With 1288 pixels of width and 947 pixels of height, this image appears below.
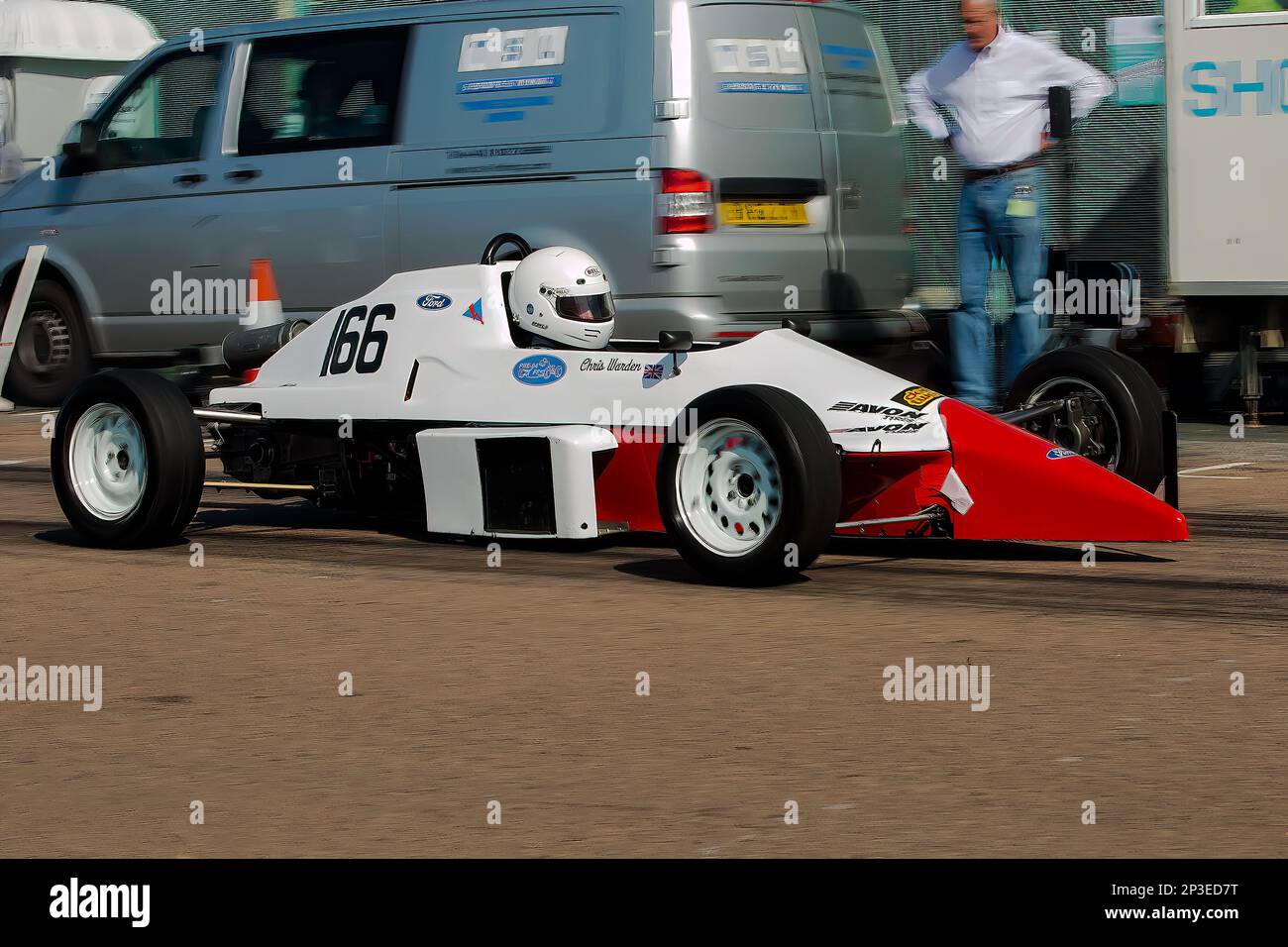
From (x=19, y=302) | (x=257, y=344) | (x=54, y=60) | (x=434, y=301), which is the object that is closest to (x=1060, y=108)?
(x=434, y=301)

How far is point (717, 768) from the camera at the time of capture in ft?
16.7

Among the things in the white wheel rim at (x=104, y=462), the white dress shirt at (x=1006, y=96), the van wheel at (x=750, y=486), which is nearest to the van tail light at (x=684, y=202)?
the white dress shirt at (x=1006, y=96)

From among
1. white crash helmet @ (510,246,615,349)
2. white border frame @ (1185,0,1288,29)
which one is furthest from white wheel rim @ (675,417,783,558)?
white border frame @ (1185,0,1288,29)

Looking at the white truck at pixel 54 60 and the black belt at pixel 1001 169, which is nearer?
the black belt at pixel 1001 169

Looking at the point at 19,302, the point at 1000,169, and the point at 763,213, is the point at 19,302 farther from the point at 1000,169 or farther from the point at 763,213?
the point at 1000,169

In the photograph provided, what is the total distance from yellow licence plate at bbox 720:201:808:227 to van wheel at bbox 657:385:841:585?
3519 mm

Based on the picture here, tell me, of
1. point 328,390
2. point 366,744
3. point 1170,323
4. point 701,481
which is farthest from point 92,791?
point 1170,323

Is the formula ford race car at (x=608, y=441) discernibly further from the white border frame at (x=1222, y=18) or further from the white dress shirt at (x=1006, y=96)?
the white border frame at (x=1222, y=18)

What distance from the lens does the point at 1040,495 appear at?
7395 mm

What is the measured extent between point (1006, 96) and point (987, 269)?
0.92 meters

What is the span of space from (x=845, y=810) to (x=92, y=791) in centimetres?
177

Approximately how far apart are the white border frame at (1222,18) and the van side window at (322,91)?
464 centimetres

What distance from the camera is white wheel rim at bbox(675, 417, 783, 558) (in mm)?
7438

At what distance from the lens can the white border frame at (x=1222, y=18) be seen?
→ 40.1 feet
